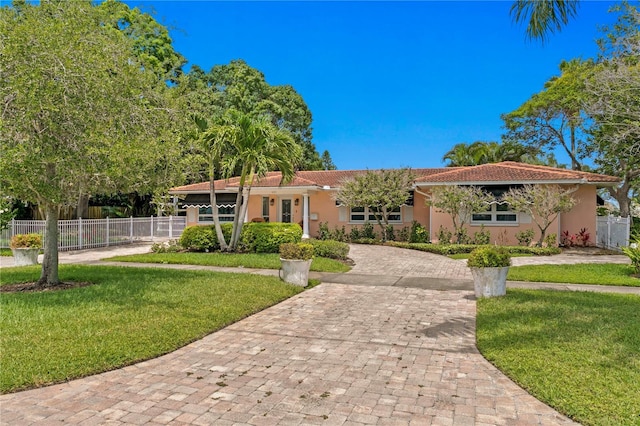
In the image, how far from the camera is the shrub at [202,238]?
20156mm

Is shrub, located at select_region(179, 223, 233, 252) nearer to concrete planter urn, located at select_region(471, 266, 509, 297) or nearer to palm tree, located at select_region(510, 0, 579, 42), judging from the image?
concrete planter urn, located at select_region(471, 266, 509, 297)

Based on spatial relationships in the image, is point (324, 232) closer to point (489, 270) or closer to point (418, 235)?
point (418, 235)

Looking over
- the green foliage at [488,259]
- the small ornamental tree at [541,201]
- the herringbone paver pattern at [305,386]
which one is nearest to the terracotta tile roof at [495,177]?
the small ornamental tree at [541,201]

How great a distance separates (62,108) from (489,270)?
396 inches

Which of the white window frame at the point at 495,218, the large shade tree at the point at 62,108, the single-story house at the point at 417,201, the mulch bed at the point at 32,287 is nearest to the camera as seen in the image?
the large shade tree at the point at 62,108

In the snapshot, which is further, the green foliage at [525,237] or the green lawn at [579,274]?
the green foliage at [525,237]

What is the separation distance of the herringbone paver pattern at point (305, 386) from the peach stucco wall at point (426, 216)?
1712cm

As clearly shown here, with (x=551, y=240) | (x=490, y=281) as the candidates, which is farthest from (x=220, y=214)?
(x=490, y=281)

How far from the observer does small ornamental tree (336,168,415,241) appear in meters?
24.1

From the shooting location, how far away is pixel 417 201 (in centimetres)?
2683

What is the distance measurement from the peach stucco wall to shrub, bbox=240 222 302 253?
27.1 feet

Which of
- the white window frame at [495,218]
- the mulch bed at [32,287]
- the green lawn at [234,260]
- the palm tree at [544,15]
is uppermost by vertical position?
the palm tree at [544,15]

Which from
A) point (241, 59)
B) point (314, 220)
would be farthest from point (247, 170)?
point (241, 59)

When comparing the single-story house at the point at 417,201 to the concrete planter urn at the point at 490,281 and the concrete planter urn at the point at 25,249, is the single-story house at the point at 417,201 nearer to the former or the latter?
the concrete planter urn at the point at 25,249
